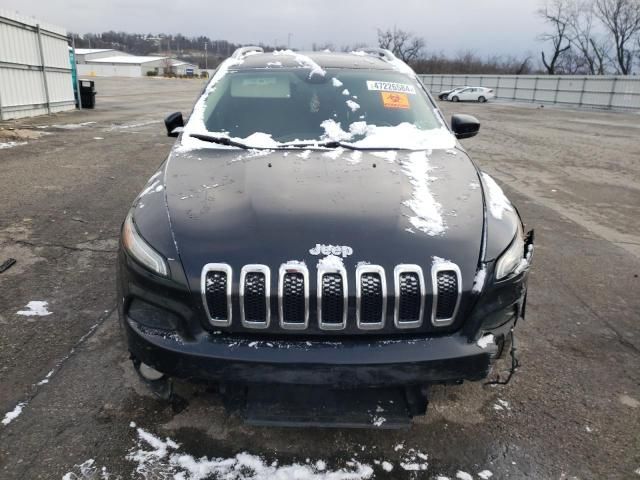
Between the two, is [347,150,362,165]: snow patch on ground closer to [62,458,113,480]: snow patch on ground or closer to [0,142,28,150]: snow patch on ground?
[62,458,113,480]: snow patch on ground

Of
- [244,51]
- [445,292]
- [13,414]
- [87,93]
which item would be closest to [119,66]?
[87,93]

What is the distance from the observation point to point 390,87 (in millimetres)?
3770

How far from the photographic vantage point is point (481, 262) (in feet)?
6.91

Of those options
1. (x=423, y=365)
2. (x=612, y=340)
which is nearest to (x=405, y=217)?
(x=423, y=365)

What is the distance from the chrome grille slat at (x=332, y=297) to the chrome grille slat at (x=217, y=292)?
0.36 metres

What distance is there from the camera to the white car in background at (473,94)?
40.8 metres

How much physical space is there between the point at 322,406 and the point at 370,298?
1.78ft

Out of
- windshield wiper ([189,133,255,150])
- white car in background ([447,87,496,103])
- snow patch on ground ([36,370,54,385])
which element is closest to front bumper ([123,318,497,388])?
snow patch on ground ([36,370,54,385])

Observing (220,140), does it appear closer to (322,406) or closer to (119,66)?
(322,406)

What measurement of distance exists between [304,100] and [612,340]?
2685mm

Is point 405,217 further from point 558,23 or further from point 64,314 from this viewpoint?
point 558,23

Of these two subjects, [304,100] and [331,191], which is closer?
[331,191]

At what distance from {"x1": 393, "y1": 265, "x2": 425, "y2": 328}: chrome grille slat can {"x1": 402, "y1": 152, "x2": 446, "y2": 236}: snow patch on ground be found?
263 millimetres

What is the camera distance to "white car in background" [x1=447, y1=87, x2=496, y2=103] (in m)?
40.8
